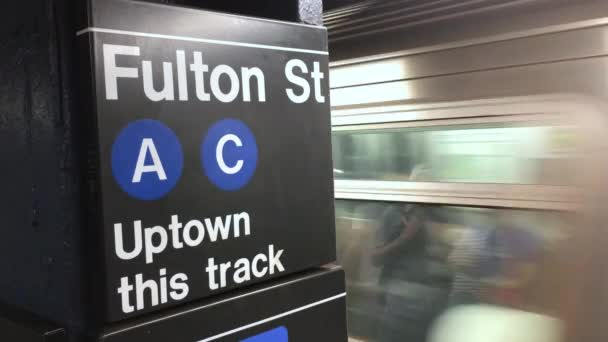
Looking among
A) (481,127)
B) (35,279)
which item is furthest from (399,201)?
(35,279)

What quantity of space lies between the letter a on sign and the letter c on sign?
3.2 inches

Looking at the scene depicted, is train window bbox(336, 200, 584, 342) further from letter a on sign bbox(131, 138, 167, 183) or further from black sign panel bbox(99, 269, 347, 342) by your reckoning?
letter a on sign bbox(131, 138, 167, 183)

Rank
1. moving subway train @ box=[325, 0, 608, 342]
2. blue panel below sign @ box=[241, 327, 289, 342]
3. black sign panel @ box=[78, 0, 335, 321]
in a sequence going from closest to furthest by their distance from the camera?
black sign panel @ box=[78, 0, 335, 321] → blue panel below sign @ box=[241, 327, 289, 342] → moving subway train @ box=[325, 0, 608, 342]

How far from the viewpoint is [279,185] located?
820 millimetres

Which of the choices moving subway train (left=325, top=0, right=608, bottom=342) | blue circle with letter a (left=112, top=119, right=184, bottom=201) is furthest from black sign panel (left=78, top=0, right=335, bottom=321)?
moving subway train (left=325, top=0, right=608, bottom=342)

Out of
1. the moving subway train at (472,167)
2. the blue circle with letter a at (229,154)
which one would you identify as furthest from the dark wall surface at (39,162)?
the moving subway train at (472,167)

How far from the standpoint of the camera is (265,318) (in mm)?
812

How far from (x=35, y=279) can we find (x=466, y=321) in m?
1.93

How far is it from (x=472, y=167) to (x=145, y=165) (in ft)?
5.86

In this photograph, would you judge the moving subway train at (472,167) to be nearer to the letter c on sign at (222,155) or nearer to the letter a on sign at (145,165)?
the letter c on sign at (222,155)

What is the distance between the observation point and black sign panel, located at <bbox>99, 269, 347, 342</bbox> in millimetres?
704

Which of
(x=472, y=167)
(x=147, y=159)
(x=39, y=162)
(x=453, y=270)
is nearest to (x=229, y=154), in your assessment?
(x=147, y=159)

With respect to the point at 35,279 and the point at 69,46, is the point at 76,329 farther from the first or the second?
the point at 69,46

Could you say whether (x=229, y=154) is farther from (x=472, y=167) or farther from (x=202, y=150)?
(x=472, y=167)
